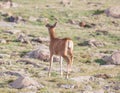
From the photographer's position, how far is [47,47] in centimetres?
3428

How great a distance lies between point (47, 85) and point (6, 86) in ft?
5.41

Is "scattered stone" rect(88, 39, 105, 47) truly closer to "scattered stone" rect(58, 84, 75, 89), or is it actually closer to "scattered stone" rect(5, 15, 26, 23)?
"scattered stone" rect(5, 15, 26, 23)

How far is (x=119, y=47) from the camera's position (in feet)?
126

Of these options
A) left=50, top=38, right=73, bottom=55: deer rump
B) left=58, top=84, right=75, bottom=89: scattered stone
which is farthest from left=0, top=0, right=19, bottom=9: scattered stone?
left=58, top=84, right=75, bottom=89: scattered stone

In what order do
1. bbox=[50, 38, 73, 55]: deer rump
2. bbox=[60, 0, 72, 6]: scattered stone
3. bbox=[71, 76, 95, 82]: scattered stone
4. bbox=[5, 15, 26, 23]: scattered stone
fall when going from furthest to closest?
bbox=[60, 0, 72, 6]: scattered stone < bbox=[5, 15, 26, 23]: scattered stone < bbox=[50, 38, 73, 55]: deer rump < bbox=[71, 76, 95, 82]: scattered stone

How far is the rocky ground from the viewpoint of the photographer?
20250 millimetres

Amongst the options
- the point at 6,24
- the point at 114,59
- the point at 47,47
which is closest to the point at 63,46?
the point at 114,59

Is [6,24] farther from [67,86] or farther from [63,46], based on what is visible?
[67,86]

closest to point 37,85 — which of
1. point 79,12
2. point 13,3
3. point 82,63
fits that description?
point 82,63

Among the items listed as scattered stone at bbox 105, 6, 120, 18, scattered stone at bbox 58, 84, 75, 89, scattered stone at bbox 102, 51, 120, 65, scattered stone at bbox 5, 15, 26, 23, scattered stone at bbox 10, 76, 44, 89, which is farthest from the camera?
scattered stone at bbox 105, 6, 120, 18

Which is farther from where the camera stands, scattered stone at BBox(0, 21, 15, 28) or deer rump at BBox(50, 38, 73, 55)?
scattered stone at BBox(0, 21, 15, 28)

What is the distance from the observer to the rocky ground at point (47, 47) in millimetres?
20250

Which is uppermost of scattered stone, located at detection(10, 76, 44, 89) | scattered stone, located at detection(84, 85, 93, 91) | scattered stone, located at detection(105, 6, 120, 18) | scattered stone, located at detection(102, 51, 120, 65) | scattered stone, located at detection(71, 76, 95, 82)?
scattered stone, located at detection(10, 76, 44, 89)

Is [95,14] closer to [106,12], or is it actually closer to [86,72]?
[106,12]
